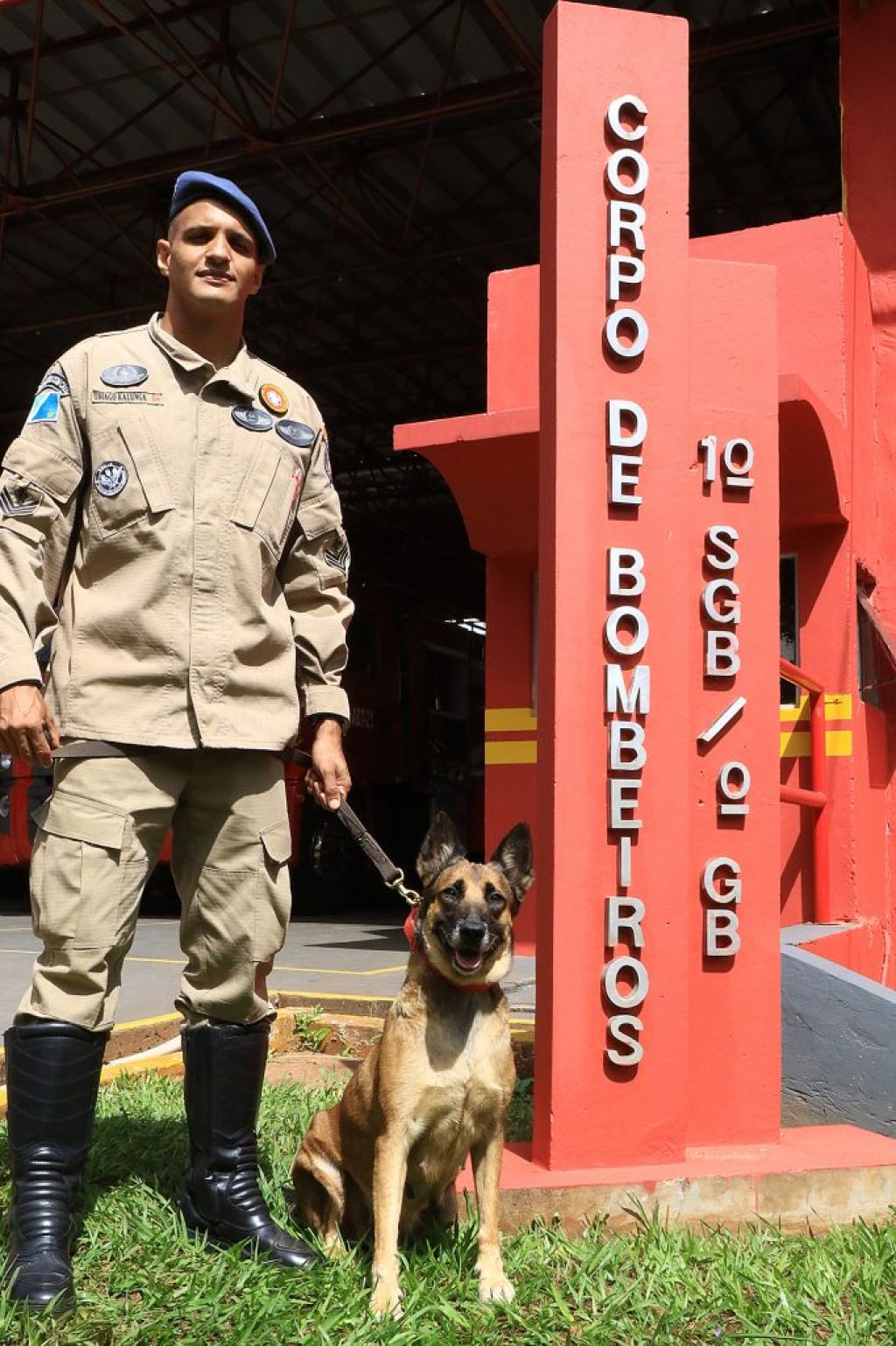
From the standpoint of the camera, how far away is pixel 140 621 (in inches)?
104

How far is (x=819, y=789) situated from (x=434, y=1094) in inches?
159

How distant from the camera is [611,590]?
3.29 meters

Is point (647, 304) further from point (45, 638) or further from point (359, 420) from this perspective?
point (359, 420)

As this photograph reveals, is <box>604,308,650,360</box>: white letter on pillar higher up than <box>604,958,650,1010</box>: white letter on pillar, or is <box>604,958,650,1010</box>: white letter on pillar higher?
<box>604,308,650,360</box>: white letter on pillar

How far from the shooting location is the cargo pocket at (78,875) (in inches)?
97.1

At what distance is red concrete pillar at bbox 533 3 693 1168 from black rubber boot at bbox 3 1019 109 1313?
1224mm

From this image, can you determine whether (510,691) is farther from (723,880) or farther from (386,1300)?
(386,1300)

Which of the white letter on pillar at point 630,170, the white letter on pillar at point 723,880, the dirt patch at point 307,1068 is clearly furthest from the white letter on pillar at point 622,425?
the dirt patch at point 307,1068

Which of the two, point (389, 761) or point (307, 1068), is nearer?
point (307, 1068)

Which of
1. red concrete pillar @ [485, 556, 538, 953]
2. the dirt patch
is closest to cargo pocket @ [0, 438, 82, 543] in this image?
the dirt patch

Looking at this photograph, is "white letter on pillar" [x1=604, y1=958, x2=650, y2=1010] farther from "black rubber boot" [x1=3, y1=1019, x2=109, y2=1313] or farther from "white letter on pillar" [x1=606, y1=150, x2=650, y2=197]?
"white letter on pillar" [x1=606, y1=150, x2=650, y2=197]

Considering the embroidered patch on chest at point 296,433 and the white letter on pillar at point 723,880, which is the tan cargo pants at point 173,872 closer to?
the embroidered patch on chest at point 296,433

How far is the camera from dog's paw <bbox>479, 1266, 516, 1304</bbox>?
8.41 feet

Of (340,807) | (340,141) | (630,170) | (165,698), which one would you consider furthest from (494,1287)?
(340,141)
